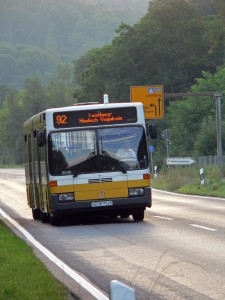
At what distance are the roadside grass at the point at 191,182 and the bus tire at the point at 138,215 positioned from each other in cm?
1481

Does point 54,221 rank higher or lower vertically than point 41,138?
lower

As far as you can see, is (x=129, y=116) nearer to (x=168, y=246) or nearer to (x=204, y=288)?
(x=168, y=246)

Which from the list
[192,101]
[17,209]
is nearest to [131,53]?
[192,101]

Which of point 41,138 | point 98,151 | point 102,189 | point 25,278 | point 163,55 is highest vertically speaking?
point 163,55

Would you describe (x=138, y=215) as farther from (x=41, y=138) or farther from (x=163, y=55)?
(x=163, y=55)

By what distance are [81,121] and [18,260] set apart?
10544mm

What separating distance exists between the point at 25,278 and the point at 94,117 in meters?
13.1

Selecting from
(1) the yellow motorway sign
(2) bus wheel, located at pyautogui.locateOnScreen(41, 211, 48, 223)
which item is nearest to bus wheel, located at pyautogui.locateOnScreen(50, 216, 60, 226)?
(2) bus wheel, located at pyautogui.locateOnScreen(41, 211, 48, 223)

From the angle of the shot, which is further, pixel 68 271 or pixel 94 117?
pixel 94 117

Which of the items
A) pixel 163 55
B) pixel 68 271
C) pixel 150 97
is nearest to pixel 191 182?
pixel 150 97

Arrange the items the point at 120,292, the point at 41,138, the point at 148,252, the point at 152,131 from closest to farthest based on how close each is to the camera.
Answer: the point at 120,292 < the point at 148,252 < the point at 152,131 < the point at 41,138

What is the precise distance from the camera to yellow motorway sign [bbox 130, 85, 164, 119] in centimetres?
5412

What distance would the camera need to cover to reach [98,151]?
24.9 meters

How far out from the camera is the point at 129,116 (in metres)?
25.2
